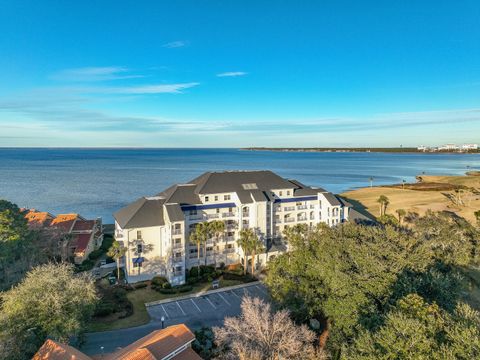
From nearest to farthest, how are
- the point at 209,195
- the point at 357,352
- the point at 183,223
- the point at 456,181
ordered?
the point at 357,352
the point at 183,223
the point at 209,195
the point at 456,181

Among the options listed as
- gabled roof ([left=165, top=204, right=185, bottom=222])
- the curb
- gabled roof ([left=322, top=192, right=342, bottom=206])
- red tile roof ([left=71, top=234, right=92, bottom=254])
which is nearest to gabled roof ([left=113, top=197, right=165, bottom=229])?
gabled roof ([left=165, top=204, right=185, bottom=222])

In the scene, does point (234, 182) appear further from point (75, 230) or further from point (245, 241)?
point (75, 230)

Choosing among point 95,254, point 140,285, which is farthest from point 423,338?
point 95,254

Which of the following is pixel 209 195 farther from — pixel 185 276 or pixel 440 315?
pixel 440 315

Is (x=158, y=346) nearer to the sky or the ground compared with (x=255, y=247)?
nearer to the sky

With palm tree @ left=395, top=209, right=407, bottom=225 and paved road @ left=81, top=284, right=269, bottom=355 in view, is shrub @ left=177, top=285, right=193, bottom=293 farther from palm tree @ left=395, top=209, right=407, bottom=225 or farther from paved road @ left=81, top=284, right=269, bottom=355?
palm tree @ left=395, top=209, right=407, bottom=225

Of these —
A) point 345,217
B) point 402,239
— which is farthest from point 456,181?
point 402,239
